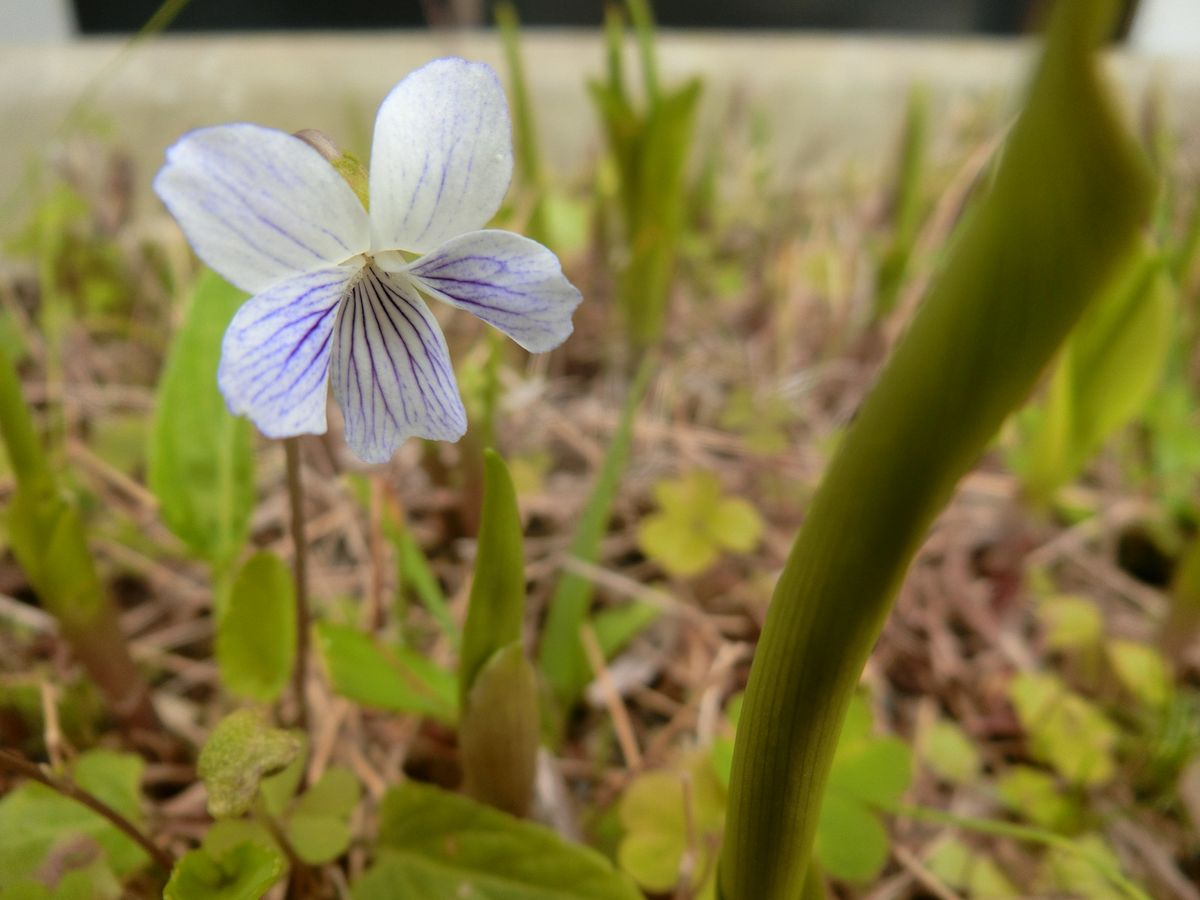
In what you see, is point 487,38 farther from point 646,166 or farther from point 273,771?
point 273,771

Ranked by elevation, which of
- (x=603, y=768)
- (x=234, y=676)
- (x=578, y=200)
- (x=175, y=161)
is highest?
(x=175, y=161)

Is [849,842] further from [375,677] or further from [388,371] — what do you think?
[388,371]

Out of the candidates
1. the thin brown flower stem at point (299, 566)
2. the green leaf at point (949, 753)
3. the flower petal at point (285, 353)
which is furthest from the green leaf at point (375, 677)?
the green leaf at point (949, 753)

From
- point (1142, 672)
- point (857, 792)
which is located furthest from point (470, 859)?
point (1142, 672)

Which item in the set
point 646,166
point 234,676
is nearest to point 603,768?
point 234,676

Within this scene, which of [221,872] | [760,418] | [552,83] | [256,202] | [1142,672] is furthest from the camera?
[552,83]

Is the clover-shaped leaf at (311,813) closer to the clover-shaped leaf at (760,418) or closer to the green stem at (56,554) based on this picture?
the green stem at (56,554)
